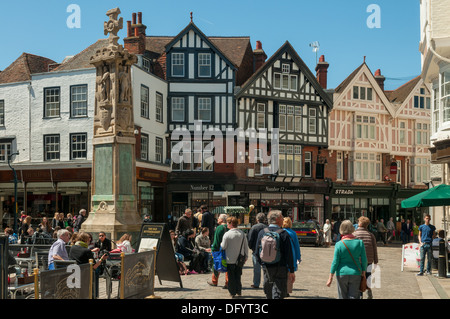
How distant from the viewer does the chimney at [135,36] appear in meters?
36.9

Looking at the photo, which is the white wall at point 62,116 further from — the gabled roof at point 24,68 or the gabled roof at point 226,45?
the gabled roof at point 226,45

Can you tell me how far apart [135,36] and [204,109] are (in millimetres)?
6472

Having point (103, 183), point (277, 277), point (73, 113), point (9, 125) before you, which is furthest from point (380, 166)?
point (277, 277)

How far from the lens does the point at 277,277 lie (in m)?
9.60

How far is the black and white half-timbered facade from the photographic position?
38.5m

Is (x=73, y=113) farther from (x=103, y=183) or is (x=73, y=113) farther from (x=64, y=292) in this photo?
(x=64, y=292)

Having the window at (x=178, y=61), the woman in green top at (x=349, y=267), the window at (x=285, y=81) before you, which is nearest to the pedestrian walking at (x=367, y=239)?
the woman in green top at (x=349, y=267)

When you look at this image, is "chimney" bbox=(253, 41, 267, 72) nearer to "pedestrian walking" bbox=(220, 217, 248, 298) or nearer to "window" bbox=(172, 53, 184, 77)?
"window" bbox=(172, 53, 184, 77)

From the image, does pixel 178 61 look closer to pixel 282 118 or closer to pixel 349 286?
pixel 282 118

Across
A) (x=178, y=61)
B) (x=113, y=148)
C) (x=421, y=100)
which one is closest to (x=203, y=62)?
(x=178, y=61)

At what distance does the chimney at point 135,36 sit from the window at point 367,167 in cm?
1762

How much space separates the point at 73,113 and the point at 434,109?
19.8 meters

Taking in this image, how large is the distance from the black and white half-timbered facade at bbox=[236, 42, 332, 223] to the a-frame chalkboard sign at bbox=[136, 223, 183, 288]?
82.8 ft
